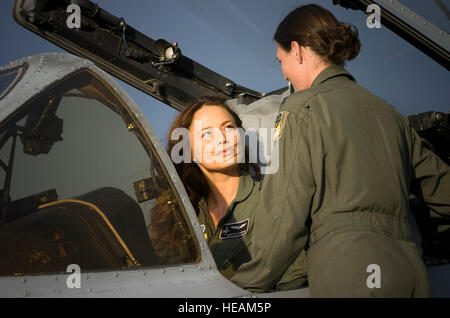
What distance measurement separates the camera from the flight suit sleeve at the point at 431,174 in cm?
137

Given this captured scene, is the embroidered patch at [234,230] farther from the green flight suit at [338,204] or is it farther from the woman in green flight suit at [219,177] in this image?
the green flight suit at [338,204]

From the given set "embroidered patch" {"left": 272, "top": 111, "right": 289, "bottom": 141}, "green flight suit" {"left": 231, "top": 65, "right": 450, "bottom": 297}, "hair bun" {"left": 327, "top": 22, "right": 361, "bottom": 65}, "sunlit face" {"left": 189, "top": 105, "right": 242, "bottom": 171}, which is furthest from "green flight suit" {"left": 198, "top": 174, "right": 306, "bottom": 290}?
"hair bun" {"left": 327, "top": 22, "right": 361, "bottom": 65}

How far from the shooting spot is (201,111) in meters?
2.03

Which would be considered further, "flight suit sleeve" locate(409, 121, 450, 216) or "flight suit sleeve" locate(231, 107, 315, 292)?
"flight suit sleeve" locate(409, 121, 450, 216)

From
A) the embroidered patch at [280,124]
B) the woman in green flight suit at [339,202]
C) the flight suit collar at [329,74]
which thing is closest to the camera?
the woman in green flight suit at [339,202]

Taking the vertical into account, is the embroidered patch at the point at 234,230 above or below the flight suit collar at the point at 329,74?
below

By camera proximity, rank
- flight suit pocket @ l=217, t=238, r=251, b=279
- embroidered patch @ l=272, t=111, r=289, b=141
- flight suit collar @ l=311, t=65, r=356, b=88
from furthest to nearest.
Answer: flight suit pocket @ l=217, t=238, r=251, b=279 < flight suit collar @ l=311, t=65, r=356, b=88 < embroidered patch @ l=272, t=111, r=289, b=141

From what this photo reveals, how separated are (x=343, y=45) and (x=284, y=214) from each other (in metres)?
0.70

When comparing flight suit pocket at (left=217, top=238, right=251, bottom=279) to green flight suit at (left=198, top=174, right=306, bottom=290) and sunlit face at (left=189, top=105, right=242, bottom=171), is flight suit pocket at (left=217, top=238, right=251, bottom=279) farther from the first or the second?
sunlit face at (left=189, top=105, right=242, bottom=171)

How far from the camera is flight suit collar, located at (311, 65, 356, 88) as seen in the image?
1262 millimetres

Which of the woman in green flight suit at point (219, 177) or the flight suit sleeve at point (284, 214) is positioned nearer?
the flight suit sleeve at point (284, 214)

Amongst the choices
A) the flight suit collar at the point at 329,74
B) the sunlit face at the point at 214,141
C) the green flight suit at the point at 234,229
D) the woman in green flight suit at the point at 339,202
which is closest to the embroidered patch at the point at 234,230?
the green flight suit at the point at 234,229

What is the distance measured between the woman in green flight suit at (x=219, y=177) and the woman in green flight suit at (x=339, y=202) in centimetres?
50
